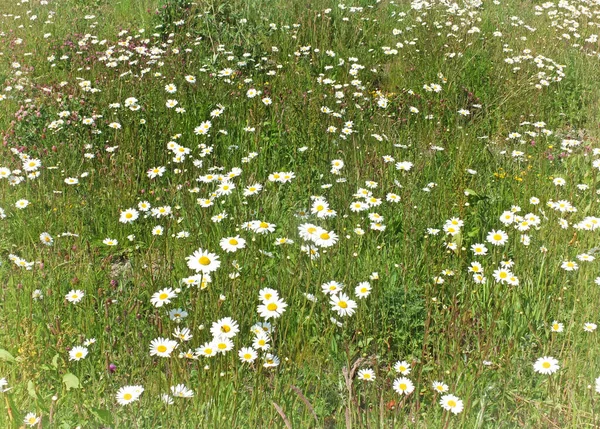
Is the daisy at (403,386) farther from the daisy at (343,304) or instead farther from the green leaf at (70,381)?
the green leaf at (70,381)

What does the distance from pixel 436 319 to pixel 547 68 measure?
170 inches

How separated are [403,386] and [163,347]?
104 cm

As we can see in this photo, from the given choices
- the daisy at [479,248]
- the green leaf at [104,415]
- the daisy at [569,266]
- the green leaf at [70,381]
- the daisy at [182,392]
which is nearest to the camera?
the green leaf at [104,415]

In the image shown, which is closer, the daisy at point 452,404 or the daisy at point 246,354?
the daisy at point 452,404

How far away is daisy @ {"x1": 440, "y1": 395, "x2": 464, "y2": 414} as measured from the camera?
205 cm

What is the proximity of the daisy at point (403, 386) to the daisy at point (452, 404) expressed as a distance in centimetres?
16

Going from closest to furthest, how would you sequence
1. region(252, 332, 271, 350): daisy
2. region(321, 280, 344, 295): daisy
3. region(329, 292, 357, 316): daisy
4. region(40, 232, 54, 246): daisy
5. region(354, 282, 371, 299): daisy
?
region(252, 332, 271, 350): daisy
region(329, 292, 357, 316): daisy
region(321, 280, 344, 295): daisy
region(354, 282, 371, 299): daisy
region(40, 232, 54, 246): daisy

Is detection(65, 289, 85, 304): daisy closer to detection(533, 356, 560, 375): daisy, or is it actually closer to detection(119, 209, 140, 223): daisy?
detection(119, 209, 140, 223): daisy

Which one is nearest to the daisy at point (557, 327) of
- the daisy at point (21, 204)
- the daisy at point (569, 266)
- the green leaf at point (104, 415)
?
the daisy at point (569, 266)

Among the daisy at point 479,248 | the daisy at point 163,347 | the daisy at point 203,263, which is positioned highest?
the daisy at point 203,263

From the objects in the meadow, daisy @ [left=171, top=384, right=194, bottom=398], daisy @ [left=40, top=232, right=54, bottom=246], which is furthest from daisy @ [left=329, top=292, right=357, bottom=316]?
daisy @ [left=40, top=232, right=54, bottom=246]

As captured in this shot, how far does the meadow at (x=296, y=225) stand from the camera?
7.44 ft

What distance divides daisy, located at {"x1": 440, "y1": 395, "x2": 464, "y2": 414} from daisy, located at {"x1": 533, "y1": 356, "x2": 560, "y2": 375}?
0.43m

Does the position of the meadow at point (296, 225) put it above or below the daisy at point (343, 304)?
below
